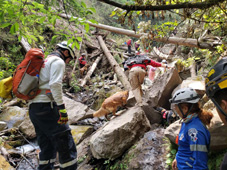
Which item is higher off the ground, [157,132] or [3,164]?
[157,132]

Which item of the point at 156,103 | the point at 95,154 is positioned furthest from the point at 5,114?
the point at 156,103

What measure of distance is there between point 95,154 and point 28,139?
10.6ft

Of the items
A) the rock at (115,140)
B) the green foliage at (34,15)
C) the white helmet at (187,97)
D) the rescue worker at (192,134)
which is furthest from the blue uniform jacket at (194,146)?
the green foliage at (34,15)

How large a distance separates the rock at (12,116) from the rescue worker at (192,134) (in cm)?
626

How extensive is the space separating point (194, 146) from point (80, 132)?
4.40 metres

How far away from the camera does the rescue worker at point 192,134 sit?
1.78 meters

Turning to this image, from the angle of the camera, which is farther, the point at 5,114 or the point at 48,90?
the point at 5,114

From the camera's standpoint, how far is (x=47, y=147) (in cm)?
337

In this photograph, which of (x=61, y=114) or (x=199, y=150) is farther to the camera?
(x=61, y=114)

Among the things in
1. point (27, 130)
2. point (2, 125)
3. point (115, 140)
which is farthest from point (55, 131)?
point (2, 125)

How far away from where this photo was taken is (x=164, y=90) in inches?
199

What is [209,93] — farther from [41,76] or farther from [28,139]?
[28,139]

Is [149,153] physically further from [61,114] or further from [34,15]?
[34,15]

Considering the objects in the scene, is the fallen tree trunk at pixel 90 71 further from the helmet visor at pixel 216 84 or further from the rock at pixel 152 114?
the helmet visor at pixel 216 84
